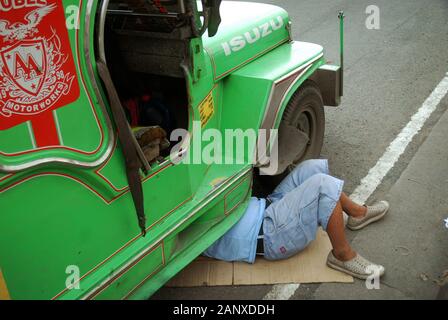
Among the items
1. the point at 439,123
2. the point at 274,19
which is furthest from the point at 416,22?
the point at 274,19

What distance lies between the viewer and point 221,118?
271cm

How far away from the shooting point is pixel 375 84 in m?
4.95

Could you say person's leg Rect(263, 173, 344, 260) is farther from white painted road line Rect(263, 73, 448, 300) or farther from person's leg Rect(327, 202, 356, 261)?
white painted road line Rect(263, 73, 448, 300)

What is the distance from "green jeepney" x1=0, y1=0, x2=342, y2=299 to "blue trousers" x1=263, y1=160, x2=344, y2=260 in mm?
227

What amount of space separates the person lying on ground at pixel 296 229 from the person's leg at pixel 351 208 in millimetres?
222

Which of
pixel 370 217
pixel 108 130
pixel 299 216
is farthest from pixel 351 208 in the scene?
pixel 108 130

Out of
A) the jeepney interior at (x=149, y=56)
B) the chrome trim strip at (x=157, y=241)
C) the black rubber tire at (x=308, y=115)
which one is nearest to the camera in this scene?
the chrome trim strip at (x=157, y=241)

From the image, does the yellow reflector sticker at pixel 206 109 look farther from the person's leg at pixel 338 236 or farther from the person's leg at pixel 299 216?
the person's leg at pixel 338 236

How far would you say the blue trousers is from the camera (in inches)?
98.4

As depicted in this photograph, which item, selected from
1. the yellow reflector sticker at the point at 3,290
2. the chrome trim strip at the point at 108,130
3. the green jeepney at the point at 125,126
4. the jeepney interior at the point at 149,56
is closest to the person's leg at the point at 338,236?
the green jeepney at the point at 125,126

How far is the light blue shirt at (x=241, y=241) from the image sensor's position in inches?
105

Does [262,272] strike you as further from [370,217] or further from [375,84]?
[375,84]

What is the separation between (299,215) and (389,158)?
1524 millimetres
